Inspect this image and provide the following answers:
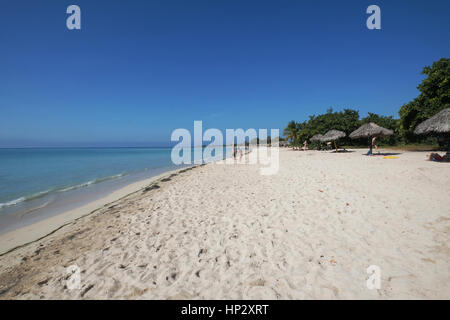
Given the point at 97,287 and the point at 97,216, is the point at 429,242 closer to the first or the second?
the point at 97,287

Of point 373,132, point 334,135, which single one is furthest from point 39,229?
point 334,135

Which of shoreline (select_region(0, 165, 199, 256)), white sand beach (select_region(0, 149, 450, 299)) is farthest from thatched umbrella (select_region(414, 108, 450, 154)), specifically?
shoreline (select_region(0, 165, 199, 256))

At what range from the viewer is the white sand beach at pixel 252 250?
220cm

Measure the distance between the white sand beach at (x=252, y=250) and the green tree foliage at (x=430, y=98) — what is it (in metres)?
15.2

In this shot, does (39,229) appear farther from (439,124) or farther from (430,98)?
(430,98)

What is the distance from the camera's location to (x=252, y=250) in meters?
2.95

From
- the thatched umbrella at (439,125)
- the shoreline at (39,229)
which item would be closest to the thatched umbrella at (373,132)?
the thatched umbrella at (439,125)

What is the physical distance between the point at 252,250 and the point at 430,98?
886 inches

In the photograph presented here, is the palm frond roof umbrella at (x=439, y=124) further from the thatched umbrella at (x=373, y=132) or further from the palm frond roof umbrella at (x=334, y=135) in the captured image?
the palm frond roof umbrella at (x=334, y=135)

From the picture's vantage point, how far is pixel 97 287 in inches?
90.6

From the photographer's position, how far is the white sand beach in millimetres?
2197
